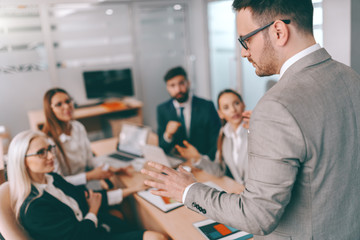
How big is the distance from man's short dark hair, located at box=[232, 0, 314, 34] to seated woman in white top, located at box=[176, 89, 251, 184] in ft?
4.11

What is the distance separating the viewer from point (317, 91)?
0.87m

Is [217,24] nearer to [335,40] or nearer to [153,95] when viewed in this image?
[153,95]

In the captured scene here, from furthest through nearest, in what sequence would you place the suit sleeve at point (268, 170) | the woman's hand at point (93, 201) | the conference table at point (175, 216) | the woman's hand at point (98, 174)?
the woman's hand at point (98, 174), the woman's hand at point (93, 201), the conference table at point (175, 216), the suit sleeve at point (268, 170)

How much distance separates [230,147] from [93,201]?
949 mm

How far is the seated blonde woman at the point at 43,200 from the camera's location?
158cm

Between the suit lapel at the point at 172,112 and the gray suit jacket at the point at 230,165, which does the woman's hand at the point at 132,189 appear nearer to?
the gray suit jacket at the point at 230,165

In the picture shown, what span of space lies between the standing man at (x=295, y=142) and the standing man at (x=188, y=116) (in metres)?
1.91

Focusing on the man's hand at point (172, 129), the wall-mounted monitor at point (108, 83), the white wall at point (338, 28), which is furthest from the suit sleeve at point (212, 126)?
the wall-mounted monitor at point (108, 83)

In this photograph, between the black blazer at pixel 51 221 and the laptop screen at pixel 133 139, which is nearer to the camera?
the black blazer at pixel 51 221

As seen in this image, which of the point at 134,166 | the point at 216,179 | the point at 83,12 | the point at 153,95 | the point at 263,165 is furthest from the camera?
the point at 153,95

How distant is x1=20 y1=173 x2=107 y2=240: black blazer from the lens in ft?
5.11

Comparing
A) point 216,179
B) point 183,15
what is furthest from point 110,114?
point 216,179

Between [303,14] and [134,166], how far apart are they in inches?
69.8

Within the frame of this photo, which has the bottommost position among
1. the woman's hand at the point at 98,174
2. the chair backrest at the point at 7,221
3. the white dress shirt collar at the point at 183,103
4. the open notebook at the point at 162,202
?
the open notebook at the point at 162,202
